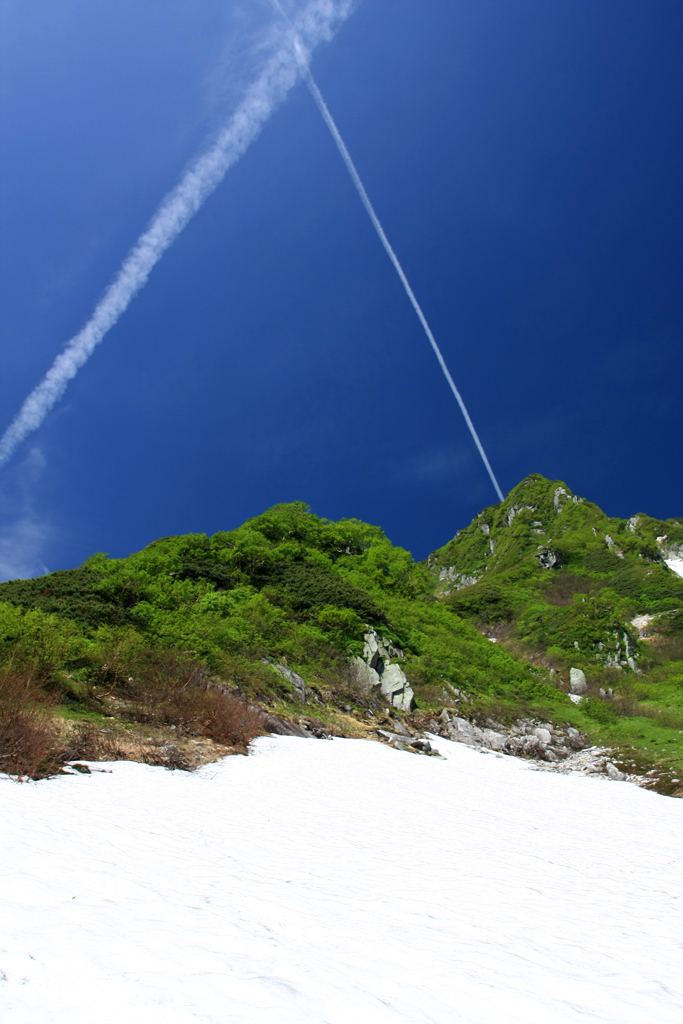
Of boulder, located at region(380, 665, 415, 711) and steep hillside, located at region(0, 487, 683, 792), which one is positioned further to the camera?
boulder, located at region(380, 665, 415, 711)

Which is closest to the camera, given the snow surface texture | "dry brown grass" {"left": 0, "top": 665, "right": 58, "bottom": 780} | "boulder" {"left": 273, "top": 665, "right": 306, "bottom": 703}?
the snow surface texture

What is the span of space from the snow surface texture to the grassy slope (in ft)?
36.5

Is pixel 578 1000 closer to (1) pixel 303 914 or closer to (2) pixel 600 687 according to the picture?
(1) pixel 303 914

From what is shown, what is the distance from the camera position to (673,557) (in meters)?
106

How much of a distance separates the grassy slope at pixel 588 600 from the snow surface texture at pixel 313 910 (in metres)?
11.1

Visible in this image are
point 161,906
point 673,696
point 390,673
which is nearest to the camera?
point 161,906

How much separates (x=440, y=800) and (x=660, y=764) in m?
11.0

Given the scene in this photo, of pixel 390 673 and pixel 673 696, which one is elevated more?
pixel 673 696

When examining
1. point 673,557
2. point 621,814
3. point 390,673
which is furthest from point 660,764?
point 673,557

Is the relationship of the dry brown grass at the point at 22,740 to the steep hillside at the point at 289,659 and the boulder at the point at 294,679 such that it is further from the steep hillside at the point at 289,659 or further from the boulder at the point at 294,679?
the boulder at the point at 294,679

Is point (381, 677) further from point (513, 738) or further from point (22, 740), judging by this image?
point (22, 740)

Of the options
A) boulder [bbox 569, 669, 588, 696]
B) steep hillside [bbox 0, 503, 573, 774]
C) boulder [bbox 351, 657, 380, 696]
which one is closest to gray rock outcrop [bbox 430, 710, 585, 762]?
steep hillside [bbox 0, 503, 573, 774]

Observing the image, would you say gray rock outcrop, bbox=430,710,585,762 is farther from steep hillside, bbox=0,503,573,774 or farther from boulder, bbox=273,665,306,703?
boulder, bbox=273,665,306,703

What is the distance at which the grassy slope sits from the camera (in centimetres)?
2481
